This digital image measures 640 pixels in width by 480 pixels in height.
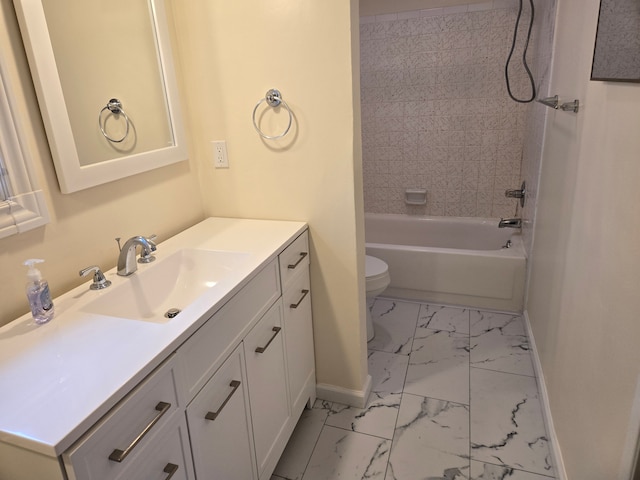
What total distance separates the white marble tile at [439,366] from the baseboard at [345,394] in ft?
0.73

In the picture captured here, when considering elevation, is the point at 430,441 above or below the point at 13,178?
below

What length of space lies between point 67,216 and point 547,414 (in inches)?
78.0

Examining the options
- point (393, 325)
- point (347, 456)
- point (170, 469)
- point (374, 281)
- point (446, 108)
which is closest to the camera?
point (170, 469)

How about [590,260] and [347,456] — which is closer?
[590,260]

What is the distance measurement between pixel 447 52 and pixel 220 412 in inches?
114

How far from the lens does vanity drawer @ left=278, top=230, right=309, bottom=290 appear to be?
1.60 meters

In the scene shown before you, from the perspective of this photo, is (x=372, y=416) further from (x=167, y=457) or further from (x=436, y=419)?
(x=167, y=457)

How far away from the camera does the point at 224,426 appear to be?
1243 millimetres

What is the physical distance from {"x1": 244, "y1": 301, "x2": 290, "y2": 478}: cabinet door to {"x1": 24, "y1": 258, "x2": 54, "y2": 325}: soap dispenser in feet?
1.79

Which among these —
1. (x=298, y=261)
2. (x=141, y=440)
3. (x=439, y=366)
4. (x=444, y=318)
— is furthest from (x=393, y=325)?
(x=141, y=440)

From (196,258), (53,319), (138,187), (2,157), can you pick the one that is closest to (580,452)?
(196,258)

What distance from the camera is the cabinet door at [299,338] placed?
169 centimetres

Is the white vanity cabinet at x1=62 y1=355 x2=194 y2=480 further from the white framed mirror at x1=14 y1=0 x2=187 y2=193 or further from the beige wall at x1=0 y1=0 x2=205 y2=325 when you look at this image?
the white framed mirror at x1=14 y1=0 x2=187 y2=193

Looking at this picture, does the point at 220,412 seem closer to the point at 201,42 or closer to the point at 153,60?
the point at 153,60
